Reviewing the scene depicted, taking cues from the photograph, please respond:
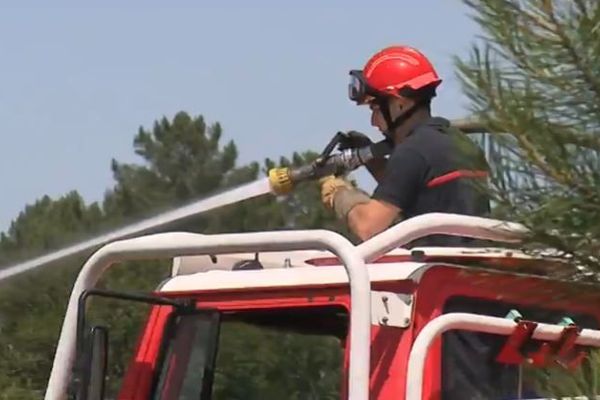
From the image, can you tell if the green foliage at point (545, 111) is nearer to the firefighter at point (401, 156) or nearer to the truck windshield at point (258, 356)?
the firefighter at point (401, 156)

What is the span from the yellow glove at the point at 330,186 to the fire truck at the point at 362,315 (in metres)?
0.23

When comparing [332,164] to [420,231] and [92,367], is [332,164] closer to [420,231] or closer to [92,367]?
[420,231]

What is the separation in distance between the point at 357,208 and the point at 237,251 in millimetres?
741

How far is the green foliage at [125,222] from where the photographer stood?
8914 mm

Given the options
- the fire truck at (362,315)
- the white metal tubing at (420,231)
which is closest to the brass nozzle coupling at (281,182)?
the fire truck at (362,315)

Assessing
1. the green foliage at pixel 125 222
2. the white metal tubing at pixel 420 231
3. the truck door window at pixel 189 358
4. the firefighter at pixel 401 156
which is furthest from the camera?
the green foliage at pixel 125 222

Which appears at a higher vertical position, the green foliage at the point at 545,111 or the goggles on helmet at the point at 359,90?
the goggles on helmet at the point at 359,90

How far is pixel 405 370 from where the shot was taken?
443cm

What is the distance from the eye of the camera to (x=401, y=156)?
5105mm

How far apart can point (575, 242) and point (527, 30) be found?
0.45 m

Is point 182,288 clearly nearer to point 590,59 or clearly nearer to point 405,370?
point 405,370

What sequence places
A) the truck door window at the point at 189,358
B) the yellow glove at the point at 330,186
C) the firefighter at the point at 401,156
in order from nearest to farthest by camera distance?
the truck door window at the point at 189,358
the firefighter at the point at 401,156
the yellow glove at the point at 330,186

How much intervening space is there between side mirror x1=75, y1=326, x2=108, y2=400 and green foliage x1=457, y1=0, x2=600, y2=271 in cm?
137

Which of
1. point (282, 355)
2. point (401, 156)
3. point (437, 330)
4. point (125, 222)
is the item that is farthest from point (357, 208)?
point (125, 222)
